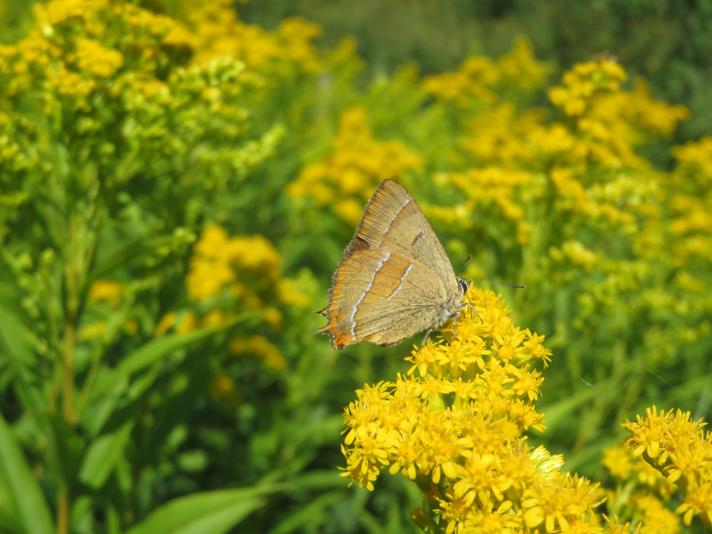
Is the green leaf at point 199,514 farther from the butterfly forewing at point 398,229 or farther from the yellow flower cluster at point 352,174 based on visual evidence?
the yellow flower cluster at point 352,174

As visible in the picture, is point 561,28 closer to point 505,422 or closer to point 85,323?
point 85,323

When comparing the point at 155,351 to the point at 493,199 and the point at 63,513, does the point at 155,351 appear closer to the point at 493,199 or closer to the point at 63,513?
the point at 63,513

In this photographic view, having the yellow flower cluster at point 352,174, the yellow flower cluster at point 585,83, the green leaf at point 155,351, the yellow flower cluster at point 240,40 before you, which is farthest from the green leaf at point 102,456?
the yellow flower cluster at point 352,174

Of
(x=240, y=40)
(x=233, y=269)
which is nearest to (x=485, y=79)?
(x=240, y=40)

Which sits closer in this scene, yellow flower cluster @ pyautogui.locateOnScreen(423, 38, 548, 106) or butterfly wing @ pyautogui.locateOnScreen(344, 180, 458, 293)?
butterfly wing @ pyautogui.locateOnScreen(344, 180, 458, 293)

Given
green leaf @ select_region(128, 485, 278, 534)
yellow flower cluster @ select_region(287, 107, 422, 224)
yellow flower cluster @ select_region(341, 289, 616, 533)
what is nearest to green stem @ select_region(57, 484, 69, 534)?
green leaf @ select_region(128, 485, 278, 534)

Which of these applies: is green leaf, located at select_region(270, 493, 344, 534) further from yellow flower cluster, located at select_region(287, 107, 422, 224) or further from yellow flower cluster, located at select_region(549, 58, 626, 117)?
yellow flower cluster, located at select_region(549, 58, 626, 117)
